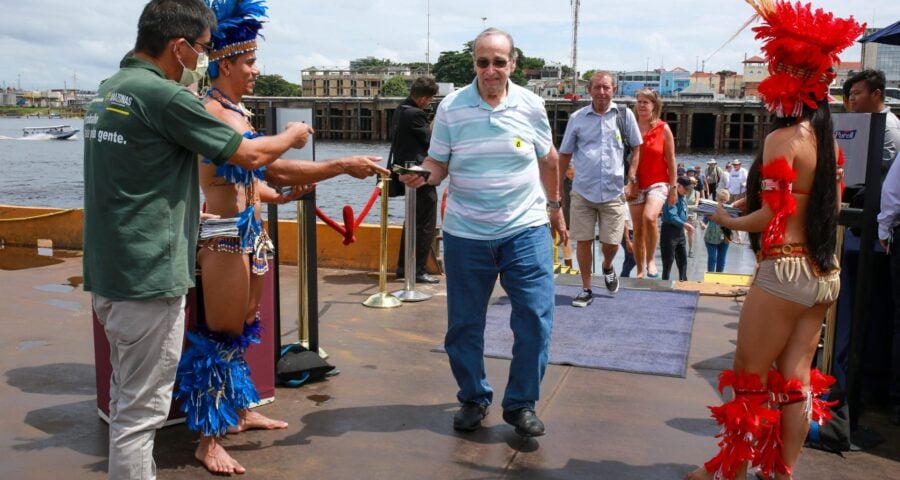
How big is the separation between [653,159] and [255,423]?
5.18 metres

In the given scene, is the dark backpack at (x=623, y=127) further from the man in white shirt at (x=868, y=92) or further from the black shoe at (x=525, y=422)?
the black shoe at (x=525, y=422)

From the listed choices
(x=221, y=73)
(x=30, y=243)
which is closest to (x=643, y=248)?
(x=221, y=73)

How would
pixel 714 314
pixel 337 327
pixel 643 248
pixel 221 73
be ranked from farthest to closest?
pixel 643 248, pixel 714 314, pixel 337 327, pixel 221 73

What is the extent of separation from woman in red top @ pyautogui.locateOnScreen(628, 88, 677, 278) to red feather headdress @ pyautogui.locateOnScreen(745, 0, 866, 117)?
462 cm

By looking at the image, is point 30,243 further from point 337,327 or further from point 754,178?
point 754,178

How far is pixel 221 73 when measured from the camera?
12.4 feet

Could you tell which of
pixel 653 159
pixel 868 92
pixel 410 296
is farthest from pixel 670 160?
pixel 410 296

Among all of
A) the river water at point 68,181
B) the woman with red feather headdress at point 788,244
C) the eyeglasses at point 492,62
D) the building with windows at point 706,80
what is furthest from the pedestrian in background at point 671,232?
the building with windows at point 706,80

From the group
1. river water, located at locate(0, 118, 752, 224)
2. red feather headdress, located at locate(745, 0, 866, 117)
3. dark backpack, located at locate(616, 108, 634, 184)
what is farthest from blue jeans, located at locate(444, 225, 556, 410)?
river water, located at locate(0, 118, 752, 224)

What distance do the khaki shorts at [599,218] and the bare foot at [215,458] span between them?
431 cm

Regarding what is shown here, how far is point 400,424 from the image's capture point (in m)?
4.35

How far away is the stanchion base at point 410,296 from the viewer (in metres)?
7.27

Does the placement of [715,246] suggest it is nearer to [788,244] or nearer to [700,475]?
[700,475]

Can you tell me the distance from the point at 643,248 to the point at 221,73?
571 cm
